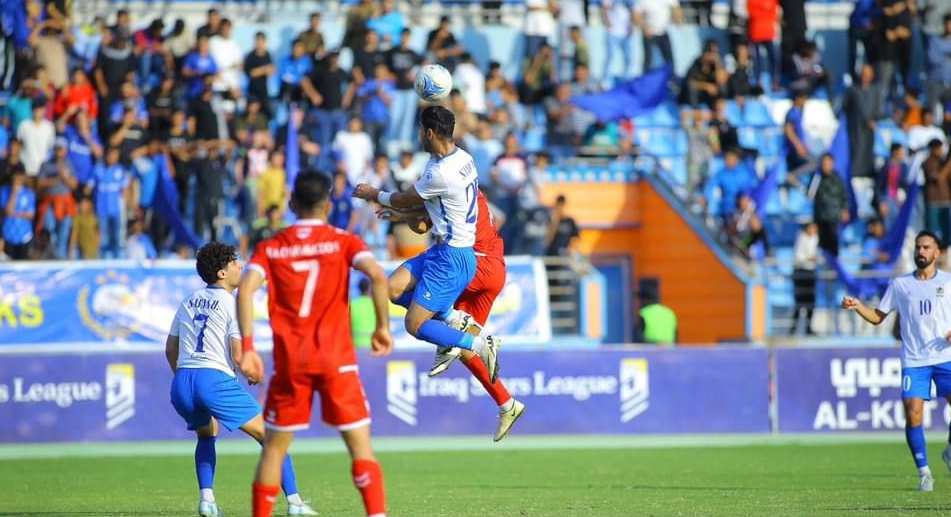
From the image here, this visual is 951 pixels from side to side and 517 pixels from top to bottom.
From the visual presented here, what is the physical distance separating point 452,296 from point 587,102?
15.8 metres

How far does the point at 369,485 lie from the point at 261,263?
140cm

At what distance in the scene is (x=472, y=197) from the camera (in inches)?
464

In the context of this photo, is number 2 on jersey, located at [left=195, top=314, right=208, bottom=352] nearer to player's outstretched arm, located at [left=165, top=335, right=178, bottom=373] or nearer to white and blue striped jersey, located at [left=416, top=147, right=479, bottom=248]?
player's outstretched arm, located at [left=165, top=335, right=178, bottom=373]

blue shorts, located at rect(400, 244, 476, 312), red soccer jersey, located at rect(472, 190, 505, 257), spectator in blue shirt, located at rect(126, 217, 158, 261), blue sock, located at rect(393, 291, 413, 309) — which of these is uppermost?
red soccer jersey, located at rect(472, 190, 505, 257)

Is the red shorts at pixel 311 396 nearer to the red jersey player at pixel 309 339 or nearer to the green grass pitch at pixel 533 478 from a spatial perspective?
the red jersey player at pixel 309 339

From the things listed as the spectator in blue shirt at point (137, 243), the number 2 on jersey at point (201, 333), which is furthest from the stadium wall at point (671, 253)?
the number 2 on jersey at point (201, 333)

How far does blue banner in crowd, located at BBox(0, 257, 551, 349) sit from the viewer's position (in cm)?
2189

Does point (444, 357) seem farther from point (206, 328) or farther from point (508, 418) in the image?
point (206, 328)

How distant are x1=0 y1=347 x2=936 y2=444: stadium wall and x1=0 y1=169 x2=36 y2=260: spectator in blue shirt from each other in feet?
13.8

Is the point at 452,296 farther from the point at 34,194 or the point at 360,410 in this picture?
the point at 34,194

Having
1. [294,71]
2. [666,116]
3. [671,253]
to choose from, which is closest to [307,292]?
[294,71]

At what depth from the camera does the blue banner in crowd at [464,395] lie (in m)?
20.6

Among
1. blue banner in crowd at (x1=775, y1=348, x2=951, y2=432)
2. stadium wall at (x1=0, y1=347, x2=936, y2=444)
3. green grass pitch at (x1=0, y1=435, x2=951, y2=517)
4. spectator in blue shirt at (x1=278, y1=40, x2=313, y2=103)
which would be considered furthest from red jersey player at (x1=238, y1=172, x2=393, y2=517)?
spectator in blue shirt at (x1=278, y1=40, x2=313, y2=103)

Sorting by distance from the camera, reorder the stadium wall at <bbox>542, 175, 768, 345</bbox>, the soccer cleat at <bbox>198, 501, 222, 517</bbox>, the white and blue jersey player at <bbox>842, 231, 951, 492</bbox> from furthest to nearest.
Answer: the stadium wall at <bbox>542, 175, 768, 345</bbox> → the white and blue jersey player at <bbox>842, 231, 951, 492</bbox> → the soccer cleat at <bbox>198, 501, 222, 517</bbox>
